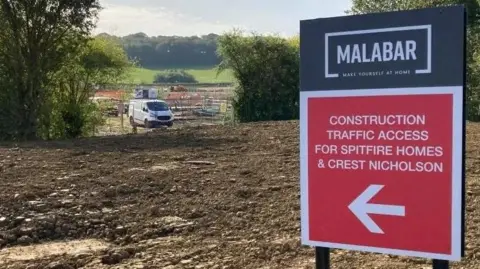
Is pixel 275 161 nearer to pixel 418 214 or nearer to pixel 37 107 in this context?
pixel 418 214

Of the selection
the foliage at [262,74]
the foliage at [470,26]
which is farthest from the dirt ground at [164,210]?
the foliage at [262,74]

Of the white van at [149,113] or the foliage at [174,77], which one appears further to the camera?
the foliage at [174,77]

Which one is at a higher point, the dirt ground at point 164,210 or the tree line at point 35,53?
the tree line at point 35,53

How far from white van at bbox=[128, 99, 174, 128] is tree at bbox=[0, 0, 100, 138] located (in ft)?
54.4

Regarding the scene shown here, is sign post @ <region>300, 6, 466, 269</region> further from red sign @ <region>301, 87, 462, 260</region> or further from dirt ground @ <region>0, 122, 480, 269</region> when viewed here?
dirt ground @ <region>0, 122, 480, 269</region>

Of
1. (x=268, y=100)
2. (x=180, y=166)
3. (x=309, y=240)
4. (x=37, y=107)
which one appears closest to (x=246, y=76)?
(x=268, y=100)

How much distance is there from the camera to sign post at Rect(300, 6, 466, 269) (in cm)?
246

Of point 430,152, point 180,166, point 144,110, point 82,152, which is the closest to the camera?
point 430,152

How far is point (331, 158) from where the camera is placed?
2723 mm

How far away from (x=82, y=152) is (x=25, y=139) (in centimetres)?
444

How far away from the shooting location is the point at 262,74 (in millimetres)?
19656

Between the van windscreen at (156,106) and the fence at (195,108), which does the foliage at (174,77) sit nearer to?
the fence at (195,108)

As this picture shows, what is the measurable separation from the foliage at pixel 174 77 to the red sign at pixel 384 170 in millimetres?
59425

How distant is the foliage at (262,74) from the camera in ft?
63.6
